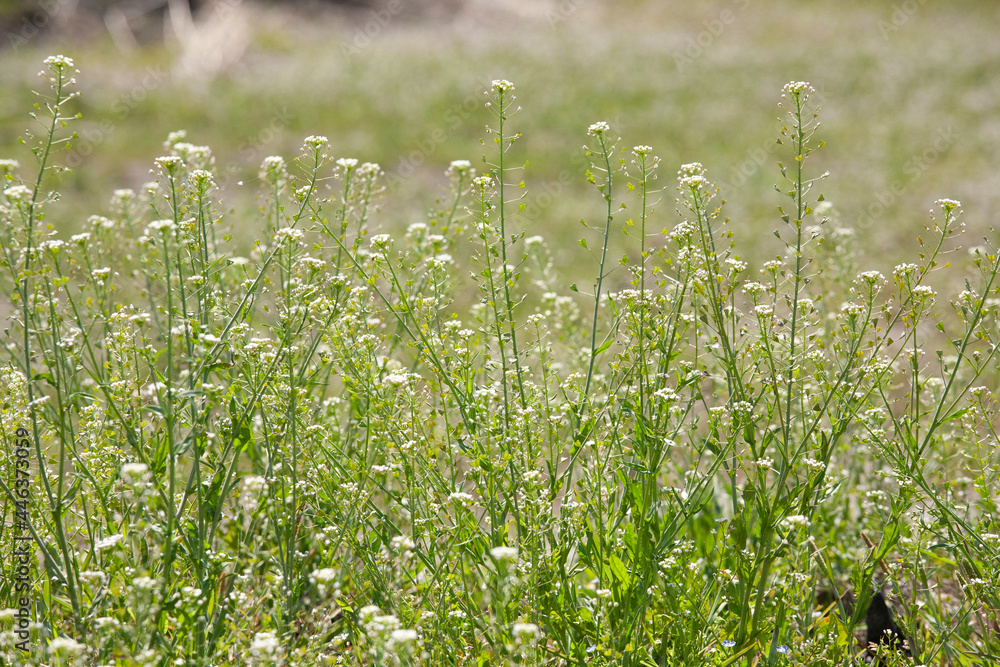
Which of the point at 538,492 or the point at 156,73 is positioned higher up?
the point at 156,73

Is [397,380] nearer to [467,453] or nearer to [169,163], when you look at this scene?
[467,453]

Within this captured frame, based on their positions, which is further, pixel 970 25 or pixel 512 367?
pixel 970 25

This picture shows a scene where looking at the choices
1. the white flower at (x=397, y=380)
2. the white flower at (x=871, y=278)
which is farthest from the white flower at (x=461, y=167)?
the white flower at (x=871, y=278)

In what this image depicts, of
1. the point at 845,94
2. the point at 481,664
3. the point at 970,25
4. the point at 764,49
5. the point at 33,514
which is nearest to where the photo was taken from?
the point at 481,664

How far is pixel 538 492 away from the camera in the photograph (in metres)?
2.31

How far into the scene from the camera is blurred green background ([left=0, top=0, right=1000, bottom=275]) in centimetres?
1012

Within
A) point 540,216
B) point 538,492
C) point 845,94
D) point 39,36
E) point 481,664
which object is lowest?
point 481,664

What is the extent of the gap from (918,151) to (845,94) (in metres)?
3.67

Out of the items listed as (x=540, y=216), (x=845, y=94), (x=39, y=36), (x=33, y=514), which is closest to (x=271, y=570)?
(x=33, y=514)

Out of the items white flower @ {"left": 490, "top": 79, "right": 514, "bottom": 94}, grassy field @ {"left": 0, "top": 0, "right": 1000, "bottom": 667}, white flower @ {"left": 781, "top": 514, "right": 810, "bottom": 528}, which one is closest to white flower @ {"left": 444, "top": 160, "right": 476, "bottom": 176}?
grassy field @ {"left": 0, "top": 0, "right": 1000, "bottom": 667}

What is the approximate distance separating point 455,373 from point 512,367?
0.47 meters

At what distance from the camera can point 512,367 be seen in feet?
9.63

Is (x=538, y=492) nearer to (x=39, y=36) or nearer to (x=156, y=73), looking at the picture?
(x=156, y=73)

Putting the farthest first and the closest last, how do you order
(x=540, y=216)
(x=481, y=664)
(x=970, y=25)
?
(x=970, y=25) < (x=540, y=216) < (x=481, y=664)
